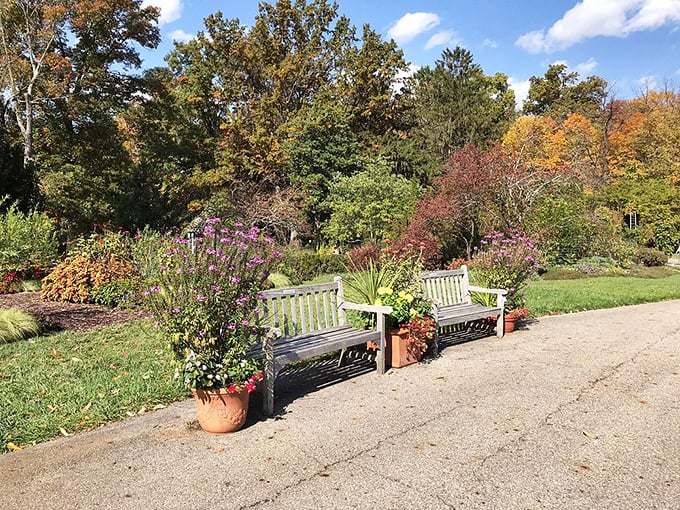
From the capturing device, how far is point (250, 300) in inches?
150

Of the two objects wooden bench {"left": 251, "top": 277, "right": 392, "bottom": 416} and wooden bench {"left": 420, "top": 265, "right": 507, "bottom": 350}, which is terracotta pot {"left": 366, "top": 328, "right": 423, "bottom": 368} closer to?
wooden bench {"left": 251, "top": 277, "right": 392, "bottom": 416}

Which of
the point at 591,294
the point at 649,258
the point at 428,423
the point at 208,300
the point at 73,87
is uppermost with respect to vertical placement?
the point at 73,87

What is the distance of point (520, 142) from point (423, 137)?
6.10 m

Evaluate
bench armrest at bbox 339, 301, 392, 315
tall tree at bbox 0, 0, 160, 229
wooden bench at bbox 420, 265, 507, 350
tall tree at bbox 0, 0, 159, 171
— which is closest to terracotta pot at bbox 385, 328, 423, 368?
bench armrest at bbox 339, 301, 392, 315

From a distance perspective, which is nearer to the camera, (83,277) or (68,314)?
(68,314)

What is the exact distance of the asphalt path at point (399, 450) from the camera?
9.27 feet

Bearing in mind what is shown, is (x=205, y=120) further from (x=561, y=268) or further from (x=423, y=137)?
(x=561, y=268)

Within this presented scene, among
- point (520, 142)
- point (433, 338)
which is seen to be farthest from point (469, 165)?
point (520, 142)

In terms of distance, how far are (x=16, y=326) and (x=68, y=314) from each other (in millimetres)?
1545

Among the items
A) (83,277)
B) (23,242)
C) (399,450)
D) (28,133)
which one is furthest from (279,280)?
(28,133)

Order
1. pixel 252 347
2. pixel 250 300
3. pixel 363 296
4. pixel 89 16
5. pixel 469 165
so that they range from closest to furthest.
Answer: pixel 250 300
pixel 252 347
pixel 363 296
pixel 469 165
pixel 89 16

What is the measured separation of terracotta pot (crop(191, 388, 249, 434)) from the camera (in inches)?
143

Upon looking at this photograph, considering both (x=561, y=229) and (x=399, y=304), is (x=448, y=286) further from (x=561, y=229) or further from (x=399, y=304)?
(x=561, y=229)

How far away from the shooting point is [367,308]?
5277 mm
